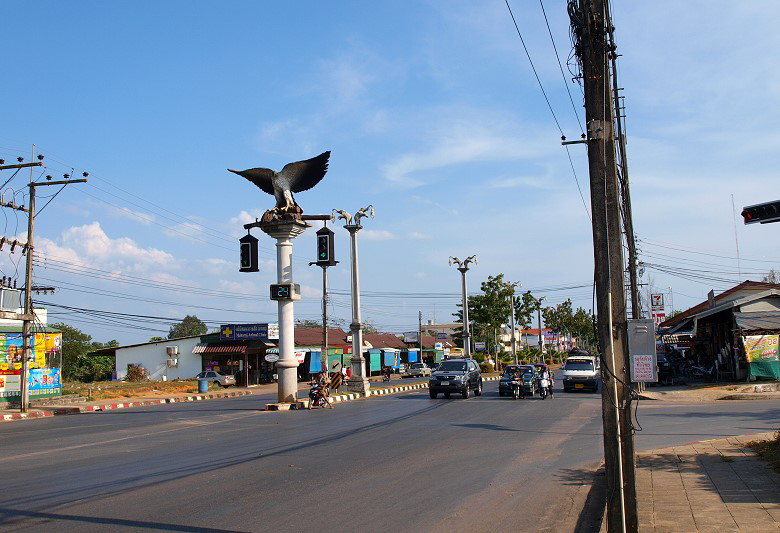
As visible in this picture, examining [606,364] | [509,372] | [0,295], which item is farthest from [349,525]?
[0,295]

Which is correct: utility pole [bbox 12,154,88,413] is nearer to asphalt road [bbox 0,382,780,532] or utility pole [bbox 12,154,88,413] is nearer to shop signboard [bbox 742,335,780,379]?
asphalt road [bbox 0,382,780,532]

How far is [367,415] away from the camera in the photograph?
2402cm

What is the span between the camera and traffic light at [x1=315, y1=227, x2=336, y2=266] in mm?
28625

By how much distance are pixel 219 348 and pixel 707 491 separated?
52718 millimetres

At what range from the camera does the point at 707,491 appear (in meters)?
9.23

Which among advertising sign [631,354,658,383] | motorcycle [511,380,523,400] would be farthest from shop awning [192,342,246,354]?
advertising sign [631,354,658,383]

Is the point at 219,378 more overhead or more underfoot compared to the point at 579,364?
more underfoot

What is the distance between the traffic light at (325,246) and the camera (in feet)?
93.9

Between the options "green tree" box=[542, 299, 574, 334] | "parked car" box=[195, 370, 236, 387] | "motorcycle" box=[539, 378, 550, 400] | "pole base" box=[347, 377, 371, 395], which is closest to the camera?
"motorcycle" box=[539, 378, 550, 400]

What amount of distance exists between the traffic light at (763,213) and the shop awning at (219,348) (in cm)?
5022

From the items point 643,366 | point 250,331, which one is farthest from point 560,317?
point 643,366

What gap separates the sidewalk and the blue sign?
46.3 meters

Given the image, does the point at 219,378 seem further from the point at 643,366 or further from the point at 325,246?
the point at 643,366

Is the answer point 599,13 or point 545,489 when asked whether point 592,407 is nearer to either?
point 545,489
